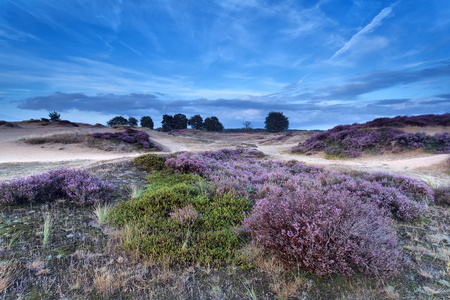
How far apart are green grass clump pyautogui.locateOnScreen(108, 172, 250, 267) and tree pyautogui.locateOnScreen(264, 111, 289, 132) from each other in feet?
249

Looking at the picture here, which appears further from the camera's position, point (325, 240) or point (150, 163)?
point (150, 163)

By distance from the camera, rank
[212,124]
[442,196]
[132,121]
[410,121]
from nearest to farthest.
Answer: [442,196], [410,121], [132,121], [212,124]

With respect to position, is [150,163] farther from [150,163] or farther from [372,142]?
[372,142]

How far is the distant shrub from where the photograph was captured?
680cm

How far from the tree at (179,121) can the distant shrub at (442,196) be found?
73140 mm

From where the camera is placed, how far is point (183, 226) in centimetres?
427

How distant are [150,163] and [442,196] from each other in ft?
34.2

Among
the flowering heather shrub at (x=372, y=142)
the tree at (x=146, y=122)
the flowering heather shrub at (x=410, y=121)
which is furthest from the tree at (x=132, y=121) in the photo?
the flowering heather shrub at (x=410, y=121)

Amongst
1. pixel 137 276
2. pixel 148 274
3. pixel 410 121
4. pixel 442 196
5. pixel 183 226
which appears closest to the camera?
pixel 137 276

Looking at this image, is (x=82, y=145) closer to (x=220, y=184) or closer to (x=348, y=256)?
(x=220, y=184)

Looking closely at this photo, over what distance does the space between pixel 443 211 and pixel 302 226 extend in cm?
580

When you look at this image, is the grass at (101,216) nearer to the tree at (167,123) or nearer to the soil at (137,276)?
the soil at (137,276)

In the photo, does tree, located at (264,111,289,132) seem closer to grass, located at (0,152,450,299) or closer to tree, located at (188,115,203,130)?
tree, located at (188,115,203,130)

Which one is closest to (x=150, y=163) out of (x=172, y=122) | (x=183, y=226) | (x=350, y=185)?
(x=183, y=226)
